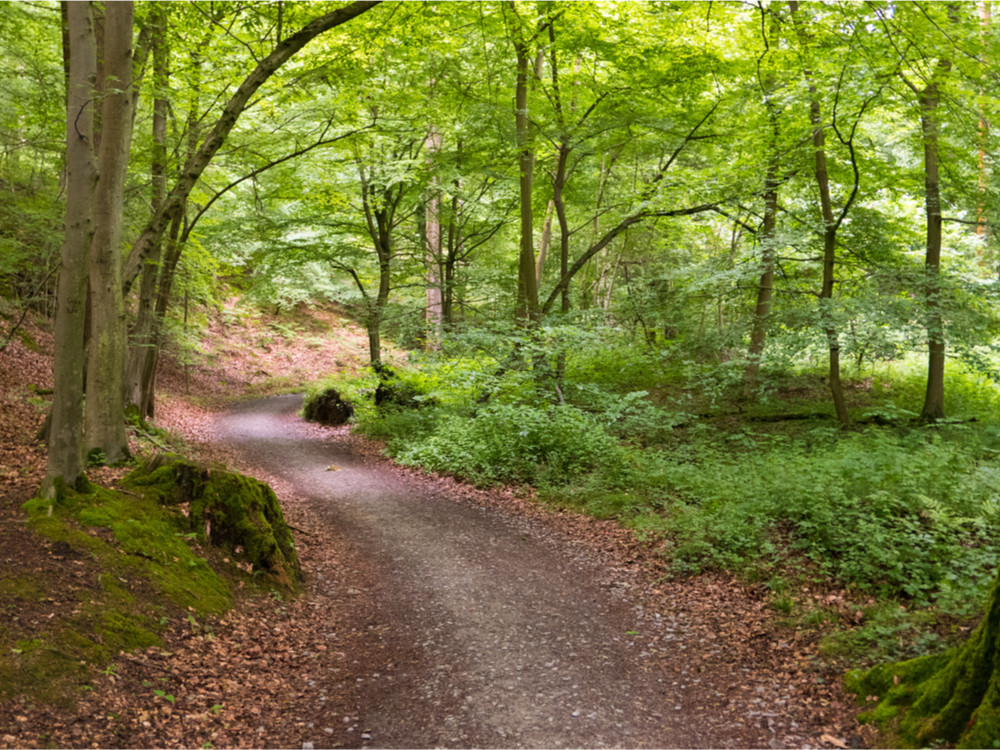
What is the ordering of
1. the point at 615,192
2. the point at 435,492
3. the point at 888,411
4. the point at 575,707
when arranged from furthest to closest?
the point at 615,192, the point at 888,411, the point at 435,492, the point at 575,707

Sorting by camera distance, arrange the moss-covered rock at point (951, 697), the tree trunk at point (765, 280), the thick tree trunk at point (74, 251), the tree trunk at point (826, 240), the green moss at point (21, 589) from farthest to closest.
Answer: the tree trunk at point (765, 280) < the tree trunk at point (826, 240) < the thick tree trunk at point (74, 251) < the green moss at point (21, 589) < the moss-covered rock at point (951, 697)

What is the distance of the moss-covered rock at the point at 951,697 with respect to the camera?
308cm

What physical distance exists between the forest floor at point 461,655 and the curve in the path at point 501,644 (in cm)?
2

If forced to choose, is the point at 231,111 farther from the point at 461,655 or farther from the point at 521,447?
the point at 461,655

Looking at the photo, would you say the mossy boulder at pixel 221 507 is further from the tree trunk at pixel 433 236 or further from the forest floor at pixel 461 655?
the tree trunk at pixel 433 236

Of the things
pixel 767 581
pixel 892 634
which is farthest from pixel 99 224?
pixel 892 634

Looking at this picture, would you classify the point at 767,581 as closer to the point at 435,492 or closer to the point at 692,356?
the point at 435,492

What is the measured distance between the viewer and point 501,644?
5.29 metres

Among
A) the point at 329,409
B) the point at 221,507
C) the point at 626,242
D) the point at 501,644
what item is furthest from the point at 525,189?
the point at 501,644

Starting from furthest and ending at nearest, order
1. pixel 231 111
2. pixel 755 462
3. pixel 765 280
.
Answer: pixel 765 280 → pixel 755 462 → pixel 231 111

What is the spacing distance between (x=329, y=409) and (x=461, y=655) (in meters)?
13.4

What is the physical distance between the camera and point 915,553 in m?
5.21

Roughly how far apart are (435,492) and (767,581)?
6089mm

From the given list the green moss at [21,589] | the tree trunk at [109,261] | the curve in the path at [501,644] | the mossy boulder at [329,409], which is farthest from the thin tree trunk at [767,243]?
the mossy boulder at [329,409]
